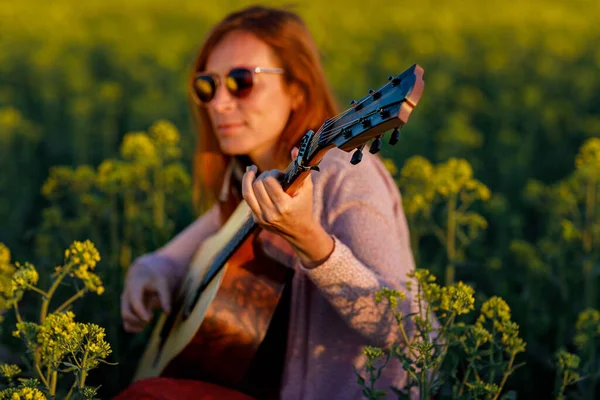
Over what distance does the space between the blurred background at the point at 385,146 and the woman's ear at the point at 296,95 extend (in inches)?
31.7

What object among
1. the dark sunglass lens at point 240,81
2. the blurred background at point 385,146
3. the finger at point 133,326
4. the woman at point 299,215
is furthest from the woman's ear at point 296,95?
the finger at point 133,326

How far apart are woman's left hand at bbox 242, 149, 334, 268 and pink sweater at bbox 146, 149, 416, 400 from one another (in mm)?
295

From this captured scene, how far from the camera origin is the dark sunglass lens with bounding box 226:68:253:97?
3.09 metres

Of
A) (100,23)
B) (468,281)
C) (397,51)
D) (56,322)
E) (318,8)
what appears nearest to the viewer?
(56,322)

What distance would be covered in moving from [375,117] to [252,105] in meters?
1.29

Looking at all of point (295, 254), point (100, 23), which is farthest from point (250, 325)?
point (100, 23)

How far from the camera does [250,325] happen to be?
9.11 ft

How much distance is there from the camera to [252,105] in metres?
3.10

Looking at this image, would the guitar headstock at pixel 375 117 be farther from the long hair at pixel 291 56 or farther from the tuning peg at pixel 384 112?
the long hair at pixel 291 56

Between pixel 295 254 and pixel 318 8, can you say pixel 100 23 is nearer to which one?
pixel 318 8

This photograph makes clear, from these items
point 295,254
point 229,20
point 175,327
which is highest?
point 229,20

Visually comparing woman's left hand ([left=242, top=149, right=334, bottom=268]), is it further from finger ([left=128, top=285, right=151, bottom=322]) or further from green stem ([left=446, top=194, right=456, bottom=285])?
green stem ([left=446, top=194, right=456, bottom=285])

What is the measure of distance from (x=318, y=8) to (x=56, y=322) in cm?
1574

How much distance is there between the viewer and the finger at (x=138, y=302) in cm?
339
